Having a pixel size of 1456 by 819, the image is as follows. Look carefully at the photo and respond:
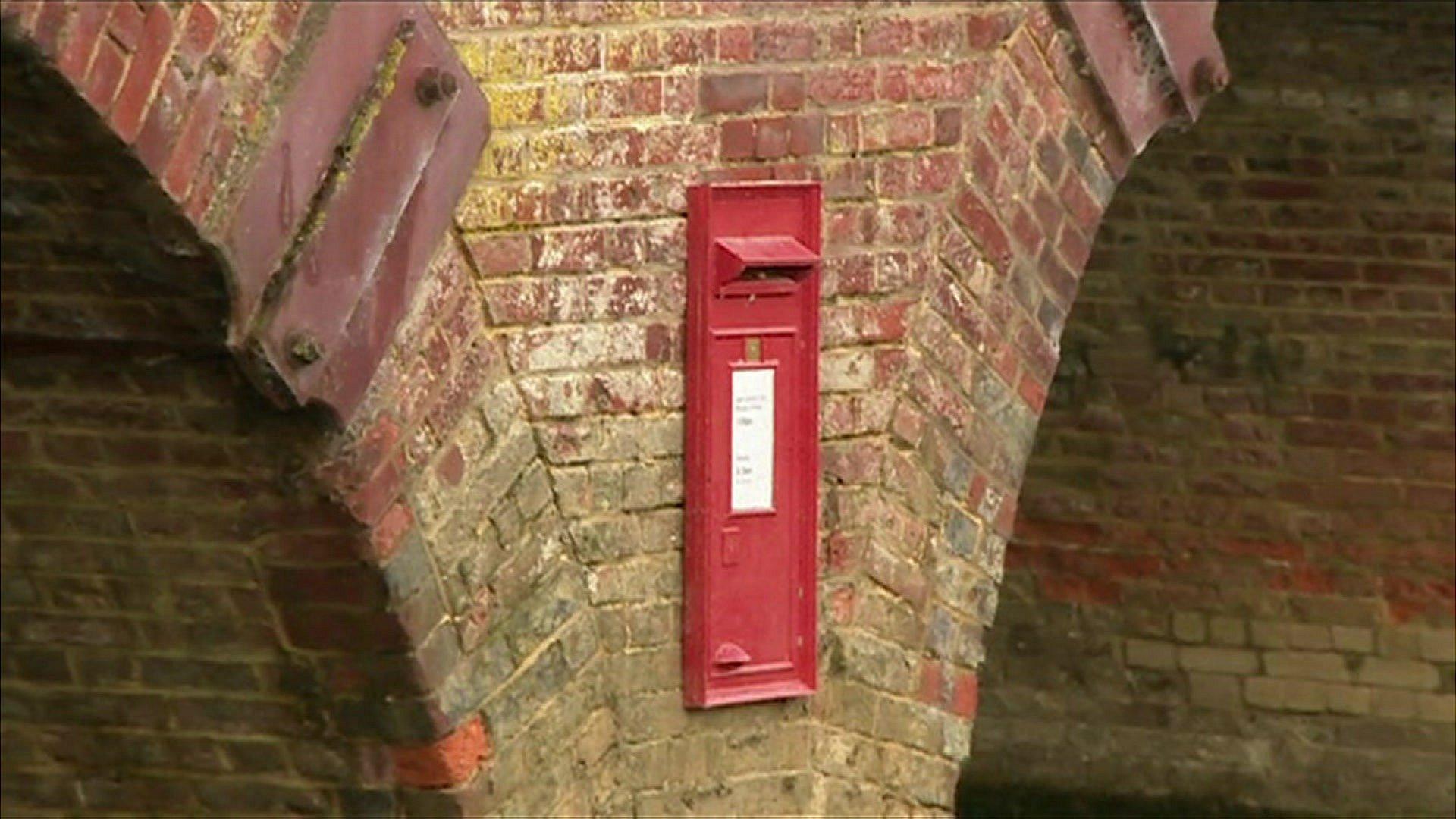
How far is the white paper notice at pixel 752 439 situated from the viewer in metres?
6.17

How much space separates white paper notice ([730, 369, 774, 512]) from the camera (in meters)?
6.17

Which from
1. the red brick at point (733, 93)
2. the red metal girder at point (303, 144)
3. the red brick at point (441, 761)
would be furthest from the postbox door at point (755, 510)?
the red metal girder at point (303, 144)

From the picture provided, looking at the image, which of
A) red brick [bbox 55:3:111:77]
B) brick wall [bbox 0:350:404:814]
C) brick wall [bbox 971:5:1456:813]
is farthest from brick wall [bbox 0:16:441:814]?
brick wall [bbox 971:5:1456:813]

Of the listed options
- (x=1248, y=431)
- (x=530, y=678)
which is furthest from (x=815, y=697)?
(x=1248, y=431)

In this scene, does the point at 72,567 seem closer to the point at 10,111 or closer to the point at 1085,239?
the point at 10,111

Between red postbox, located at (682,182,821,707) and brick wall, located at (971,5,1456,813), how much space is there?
370 cm

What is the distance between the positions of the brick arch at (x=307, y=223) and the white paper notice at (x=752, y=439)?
0.71 metres

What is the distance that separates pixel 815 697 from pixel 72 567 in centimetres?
140

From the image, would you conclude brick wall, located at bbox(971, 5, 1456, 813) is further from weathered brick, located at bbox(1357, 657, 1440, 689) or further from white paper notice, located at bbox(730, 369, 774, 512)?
white paper notice, located at bbox(730, 369, 774, 512)

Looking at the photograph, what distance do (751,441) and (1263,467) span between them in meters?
4.22

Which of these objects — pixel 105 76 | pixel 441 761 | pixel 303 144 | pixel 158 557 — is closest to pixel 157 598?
pixel 158 557

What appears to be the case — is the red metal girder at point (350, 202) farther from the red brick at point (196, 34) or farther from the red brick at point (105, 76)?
the red brick at point (105, 76)

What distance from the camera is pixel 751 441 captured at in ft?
20.3

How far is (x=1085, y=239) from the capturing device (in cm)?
693
